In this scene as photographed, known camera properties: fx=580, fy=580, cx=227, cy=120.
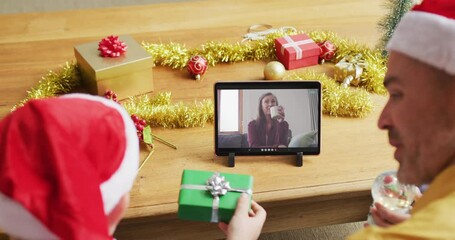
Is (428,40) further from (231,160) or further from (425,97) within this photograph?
(231,160)

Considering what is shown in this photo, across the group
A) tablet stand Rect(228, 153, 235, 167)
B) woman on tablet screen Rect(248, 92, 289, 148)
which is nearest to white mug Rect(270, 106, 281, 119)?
woman on tablet screen Rect(248, 92, 289, 148)

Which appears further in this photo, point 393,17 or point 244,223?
point 393,17

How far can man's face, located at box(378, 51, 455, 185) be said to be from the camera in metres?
0.89

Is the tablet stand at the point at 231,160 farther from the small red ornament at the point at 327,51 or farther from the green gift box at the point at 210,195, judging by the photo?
the small red ornament at the point at 327,51

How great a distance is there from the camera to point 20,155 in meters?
0.74

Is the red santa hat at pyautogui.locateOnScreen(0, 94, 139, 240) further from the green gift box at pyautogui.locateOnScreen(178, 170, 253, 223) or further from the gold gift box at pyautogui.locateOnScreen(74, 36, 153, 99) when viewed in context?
the gold gift box at pyautogui.locateOnScreen(74, 36, 153, 99)

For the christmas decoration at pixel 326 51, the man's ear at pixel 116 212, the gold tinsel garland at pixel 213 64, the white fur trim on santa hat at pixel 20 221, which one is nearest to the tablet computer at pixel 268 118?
the gold tinsel garland at pixel 213 64

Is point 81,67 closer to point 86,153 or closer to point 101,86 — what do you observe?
point 101,86

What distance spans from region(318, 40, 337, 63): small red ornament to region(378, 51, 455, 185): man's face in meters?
0.65

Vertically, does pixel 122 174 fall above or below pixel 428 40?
below

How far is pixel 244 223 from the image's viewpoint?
3.65ft

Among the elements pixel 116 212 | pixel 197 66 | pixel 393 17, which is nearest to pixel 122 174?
pixel 116 212

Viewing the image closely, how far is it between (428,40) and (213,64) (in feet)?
2.56

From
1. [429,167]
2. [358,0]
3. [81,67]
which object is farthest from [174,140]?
[358,0]
